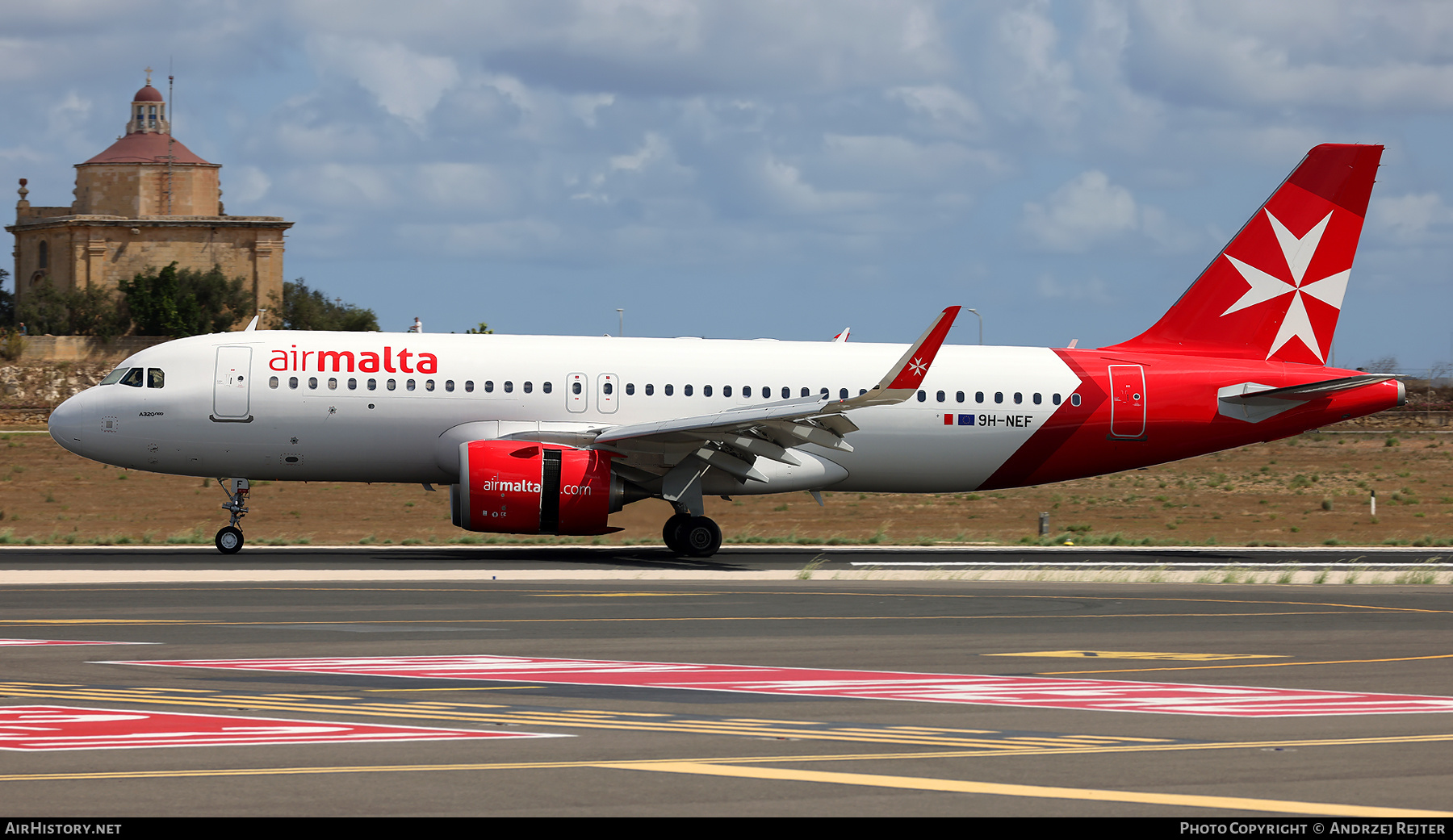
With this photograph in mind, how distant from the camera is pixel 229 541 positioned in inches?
1160

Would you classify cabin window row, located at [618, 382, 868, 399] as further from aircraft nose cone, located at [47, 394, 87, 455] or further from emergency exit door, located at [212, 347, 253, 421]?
aircraft nose cone, located at [47, 394, 87, 455]

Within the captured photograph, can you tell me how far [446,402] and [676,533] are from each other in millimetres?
4890

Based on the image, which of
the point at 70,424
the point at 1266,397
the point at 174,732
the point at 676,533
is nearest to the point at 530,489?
the point at 676,533

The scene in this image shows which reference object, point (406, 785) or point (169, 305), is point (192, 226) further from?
point (406, 785)

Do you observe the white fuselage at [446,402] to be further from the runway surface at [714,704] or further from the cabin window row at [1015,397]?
the runway surface at [714,704]

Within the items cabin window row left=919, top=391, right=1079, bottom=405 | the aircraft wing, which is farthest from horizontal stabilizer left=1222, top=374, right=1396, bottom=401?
the aircraft wing

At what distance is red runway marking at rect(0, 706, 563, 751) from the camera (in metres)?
10.8

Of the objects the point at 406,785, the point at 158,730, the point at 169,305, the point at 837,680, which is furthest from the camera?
the point at 169,305

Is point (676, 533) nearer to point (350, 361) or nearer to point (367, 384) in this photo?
point (367, 384)

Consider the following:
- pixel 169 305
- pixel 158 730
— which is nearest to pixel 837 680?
pixel 158 730

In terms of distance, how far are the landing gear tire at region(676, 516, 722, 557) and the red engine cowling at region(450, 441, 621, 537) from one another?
199 cm

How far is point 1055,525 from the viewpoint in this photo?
148ft
